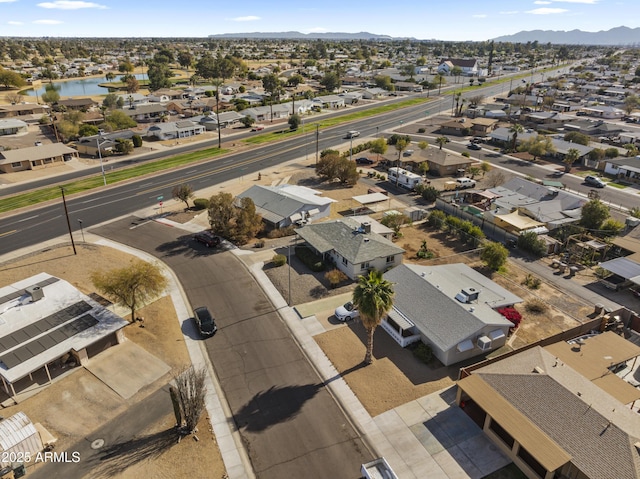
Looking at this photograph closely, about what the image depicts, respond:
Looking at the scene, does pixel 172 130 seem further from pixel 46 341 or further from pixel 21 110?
pixel 46 341

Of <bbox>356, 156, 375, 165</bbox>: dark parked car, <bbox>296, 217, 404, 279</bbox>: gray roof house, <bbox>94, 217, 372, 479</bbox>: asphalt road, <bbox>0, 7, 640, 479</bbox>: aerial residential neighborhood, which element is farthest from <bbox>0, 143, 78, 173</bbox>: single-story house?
<bbox>296, 217, 404, 279</bbox>: gray roof house

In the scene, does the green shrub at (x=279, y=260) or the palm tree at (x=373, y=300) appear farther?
the green shrub at (x=279, y=260)

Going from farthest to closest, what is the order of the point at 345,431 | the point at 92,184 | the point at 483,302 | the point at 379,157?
the point at 379,157
the point at 92,184
the point at 483,302
the point at 345,431

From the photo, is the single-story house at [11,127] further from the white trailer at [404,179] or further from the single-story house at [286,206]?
the white trailer at [404,179]

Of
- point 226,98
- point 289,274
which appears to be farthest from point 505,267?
point 226,98

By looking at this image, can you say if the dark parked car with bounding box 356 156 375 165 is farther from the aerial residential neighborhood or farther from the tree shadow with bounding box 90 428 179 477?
the tree shadow with bounding box 90 428 179 477

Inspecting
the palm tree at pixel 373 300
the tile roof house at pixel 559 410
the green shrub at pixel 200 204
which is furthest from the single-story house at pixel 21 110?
the tile roof house at pixel 559 410

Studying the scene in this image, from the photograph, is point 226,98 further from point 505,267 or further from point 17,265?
point 505,267

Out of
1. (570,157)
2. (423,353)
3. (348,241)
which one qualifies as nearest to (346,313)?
(423,353)
